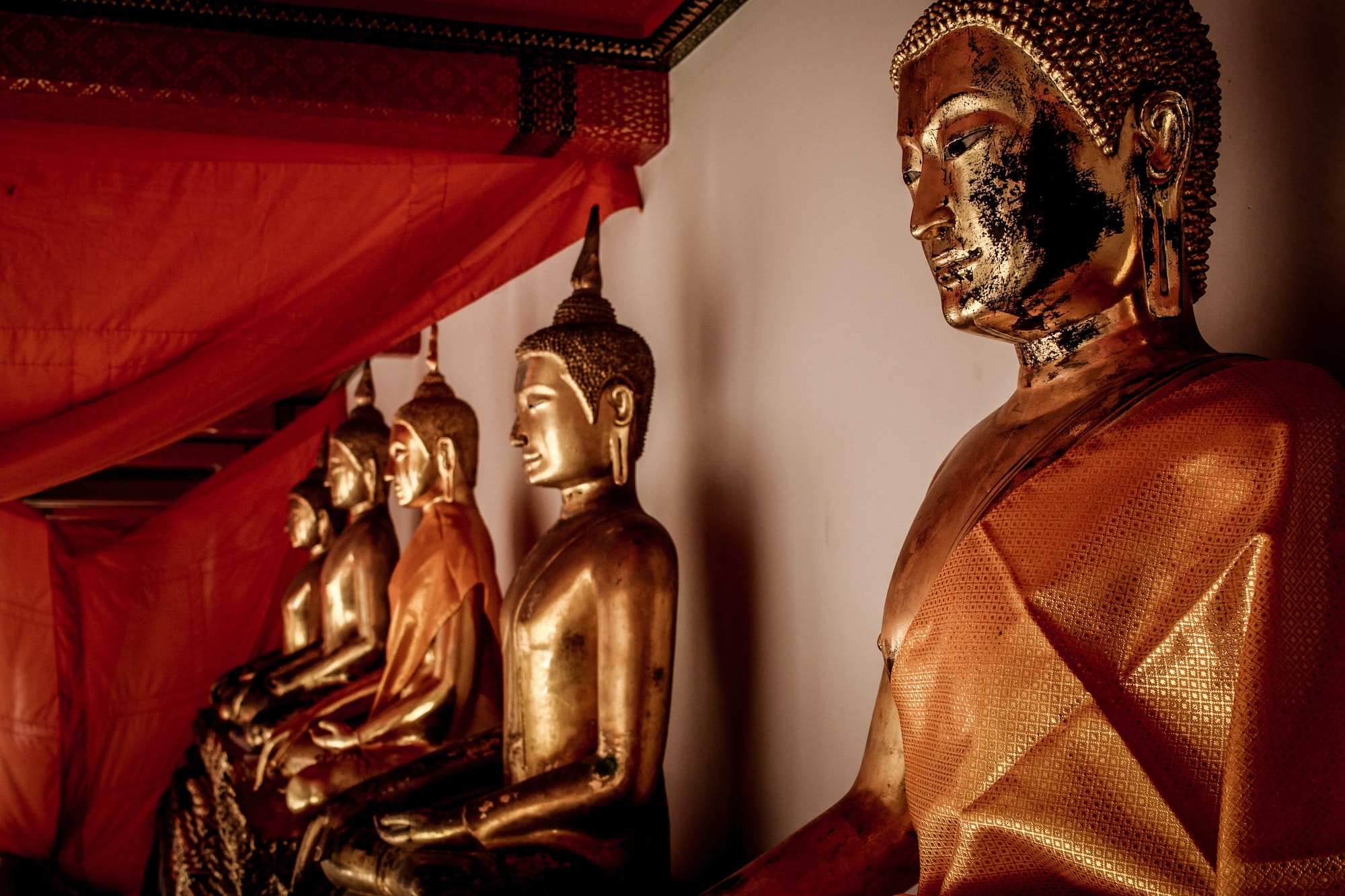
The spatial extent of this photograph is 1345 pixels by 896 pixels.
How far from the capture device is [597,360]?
6.51 feet

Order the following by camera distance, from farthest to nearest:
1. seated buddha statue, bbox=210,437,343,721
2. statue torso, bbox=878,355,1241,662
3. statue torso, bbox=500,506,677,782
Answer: seated buddha statue, bbox=210,437,343,721 → statue torso, bbox=500,506,677,782 → statue torso, bbox=878,355,1241,662

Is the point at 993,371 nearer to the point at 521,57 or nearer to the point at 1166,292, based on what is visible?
the point at 1166,292

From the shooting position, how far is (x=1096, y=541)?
0.92 m

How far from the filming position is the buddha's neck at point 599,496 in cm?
199

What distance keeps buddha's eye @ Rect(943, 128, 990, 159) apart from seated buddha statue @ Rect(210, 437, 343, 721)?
2.71 m

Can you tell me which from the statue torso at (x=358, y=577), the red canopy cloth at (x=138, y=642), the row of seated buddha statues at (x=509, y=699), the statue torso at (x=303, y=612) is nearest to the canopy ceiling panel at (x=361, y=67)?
the row of seated buddha statues at (x=509, y=699)

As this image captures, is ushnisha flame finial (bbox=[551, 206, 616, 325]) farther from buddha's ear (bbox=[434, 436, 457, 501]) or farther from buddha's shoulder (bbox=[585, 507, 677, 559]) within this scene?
buddha's ear (bbox=[434, 436, 457, 501])

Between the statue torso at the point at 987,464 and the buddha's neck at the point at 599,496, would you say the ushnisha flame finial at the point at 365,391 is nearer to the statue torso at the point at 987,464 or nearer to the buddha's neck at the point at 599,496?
the buddha's neck at the point at 599,496

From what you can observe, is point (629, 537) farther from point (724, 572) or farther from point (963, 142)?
point (963, 142)

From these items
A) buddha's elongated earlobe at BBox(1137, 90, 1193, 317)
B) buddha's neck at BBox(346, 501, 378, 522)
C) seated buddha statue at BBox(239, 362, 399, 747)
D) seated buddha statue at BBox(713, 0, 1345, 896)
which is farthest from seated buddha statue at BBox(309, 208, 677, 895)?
buddha's neck at BBox(346, 501, 378, 522)

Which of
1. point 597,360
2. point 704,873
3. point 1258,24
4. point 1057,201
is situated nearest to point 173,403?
point 597,360

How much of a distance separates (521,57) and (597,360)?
55cm

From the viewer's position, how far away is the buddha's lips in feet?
3.56

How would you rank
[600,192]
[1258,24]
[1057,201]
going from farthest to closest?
[600,192], [1258,24], [1057,201]
